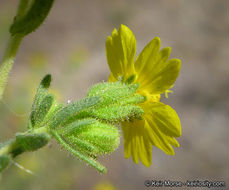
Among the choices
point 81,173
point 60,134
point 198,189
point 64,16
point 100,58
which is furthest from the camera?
point 64,16

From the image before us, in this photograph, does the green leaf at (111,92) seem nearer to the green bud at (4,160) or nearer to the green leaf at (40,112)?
the green leaf at (40,112)

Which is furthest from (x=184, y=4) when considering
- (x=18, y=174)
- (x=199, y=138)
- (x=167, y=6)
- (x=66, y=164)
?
(x=18, y=174)

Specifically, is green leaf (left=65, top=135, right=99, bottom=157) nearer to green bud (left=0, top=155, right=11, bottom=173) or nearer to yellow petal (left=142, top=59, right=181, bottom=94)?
green bud (left=0, top=155, right=11, bottom=173)

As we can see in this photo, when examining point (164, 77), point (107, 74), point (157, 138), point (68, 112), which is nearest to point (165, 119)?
point (157, 138)

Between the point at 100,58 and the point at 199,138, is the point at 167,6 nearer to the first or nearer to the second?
the point at 100,58

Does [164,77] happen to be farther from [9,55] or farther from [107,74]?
[107,74]

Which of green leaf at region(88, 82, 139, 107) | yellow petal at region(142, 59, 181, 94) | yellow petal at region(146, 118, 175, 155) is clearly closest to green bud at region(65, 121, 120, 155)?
green leaf at region(88, 82, 139, 107)
